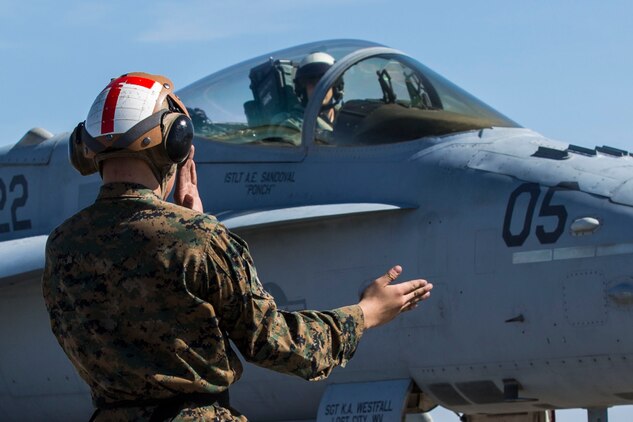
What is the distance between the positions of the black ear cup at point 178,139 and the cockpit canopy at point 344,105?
5.31 m

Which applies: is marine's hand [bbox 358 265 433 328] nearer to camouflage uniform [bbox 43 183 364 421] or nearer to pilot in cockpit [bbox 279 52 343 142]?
camouflage uniform [bbox 43 183 364 421]

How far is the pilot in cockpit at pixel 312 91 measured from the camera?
29.9 feet

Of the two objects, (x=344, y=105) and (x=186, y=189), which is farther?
(x=344, y=105)

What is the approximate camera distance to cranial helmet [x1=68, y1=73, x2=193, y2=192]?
11.5 feet

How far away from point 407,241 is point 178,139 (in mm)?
4900

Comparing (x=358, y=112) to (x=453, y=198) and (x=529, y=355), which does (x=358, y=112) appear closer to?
(x=453, y=198)

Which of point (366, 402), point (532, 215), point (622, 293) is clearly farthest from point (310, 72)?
point (622, 293)

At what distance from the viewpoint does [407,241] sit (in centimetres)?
831

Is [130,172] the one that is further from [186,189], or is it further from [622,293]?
[622,293]

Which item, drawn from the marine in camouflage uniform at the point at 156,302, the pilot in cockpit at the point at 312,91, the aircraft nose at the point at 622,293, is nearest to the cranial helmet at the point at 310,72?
the pilot in cockpit at the point at 312,91

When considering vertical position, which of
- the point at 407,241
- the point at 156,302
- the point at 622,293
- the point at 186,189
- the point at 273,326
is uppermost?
the point at 186,189

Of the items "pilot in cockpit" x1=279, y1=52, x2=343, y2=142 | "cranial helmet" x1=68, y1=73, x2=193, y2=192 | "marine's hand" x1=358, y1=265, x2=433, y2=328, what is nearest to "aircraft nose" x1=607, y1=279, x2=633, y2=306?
"pilot in cockpit" x1=279, y1=52, x2=343, y2=142

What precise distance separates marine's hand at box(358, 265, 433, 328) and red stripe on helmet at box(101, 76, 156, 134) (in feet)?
2.95

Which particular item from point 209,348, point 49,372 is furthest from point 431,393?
point 209,348
